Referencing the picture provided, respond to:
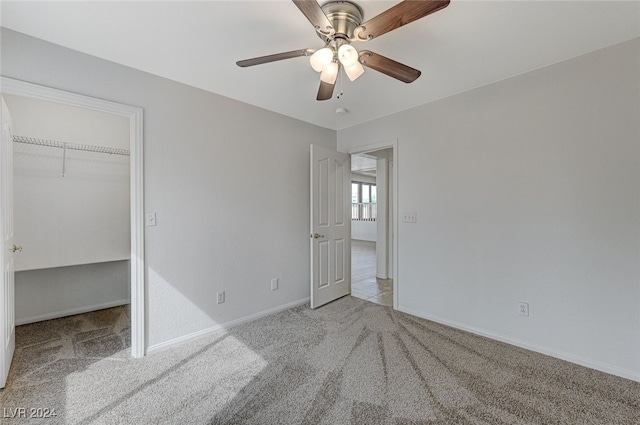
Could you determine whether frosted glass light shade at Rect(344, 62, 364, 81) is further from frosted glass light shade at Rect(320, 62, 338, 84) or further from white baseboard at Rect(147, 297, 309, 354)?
white baseboard at Rect(147, 297, 309, 354)

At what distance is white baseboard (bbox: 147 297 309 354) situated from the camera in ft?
7.93

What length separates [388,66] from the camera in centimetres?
173

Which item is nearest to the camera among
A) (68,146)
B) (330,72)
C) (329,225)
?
(330,72)

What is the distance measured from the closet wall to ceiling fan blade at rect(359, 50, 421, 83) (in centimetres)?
327

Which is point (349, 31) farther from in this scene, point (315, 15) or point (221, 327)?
point (221, 327)

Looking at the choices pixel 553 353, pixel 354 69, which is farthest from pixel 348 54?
pixel 553 353

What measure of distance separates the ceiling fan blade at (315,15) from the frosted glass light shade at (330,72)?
0.22 m

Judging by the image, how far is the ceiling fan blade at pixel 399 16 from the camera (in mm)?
1225

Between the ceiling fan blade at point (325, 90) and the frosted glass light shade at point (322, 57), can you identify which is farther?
the ceiling fan blade at point (325, 90)

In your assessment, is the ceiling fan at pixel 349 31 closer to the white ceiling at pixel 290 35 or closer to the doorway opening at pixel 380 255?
the white ceiling at pixel 290 35

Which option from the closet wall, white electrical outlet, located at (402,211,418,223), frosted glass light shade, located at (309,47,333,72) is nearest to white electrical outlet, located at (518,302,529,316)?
white electrical outlet, located at (402,211,418,223)

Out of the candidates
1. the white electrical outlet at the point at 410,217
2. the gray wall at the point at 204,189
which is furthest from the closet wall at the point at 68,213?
the white electrical outlet at the point at 410,217

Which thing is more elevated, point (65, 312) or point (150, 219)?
point (150, 219)

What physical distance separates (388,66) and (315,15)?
23.7 inches
